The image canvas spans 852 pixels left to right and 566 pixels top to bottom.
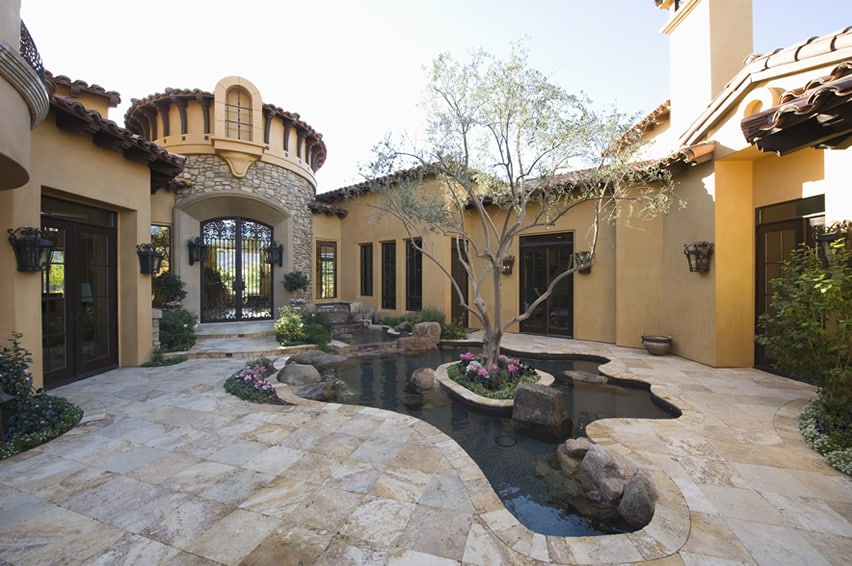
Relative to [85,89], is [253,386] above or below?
below

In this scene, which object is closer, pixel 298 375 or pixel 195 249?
pixel 298 375

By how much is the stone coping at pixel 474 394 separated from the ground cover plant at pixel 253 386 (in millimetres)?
2503

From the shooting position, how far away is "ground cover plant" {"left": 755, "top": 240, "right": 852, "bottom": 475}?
136 inches

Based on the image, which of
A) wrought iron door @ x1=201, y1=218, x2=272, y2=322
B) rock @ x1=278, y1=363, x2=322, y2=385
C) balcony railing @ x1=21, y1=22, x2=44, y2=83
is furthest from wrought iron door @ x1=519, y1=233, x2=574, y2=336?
balcony railing @ x1=21, y1=22, x2=44, y2=83

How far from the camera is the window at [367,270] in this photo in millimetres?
12961

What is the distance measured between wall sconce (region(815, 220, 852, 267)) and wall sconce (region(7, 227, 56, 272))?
9471 millimetres

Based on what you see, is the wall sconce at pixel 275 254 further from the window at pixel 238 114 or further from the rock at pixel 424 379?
the rock at pixel 424 379

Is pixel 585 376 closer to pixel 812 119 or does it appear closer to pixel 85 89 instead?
pixel 812 119

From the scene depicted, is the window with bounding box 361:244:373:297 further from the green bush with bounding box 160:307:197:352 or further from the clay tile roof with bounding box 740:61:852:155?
the clay tile roof with bounding box 740:61:852:155

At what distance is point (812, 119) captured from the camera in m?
2.89

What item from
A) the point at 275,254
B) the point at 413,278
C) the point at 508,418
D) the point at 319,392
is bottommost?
the point at 508,418

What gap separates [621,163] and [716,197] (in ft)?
7.05

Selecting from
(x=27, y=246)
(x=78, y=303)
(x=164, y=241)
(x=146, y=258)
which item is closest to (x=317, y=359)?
(x=146, y=258)

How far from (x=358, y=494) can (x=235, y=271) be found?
10.3 metres
